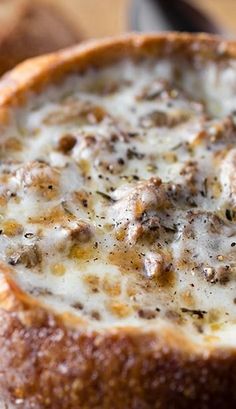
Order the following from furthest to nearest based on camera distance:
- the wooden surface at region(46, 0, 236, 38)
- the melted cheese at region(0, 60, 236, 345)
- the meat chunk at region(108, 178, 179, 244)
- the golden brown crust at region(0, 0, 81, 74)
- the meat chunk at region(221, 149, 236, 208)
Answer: the wooden surface at region(46, 0, 236, 38) < the golden brown crust at region(0, 0, 81, 74) < the meat chunk at region(221, 149, 236, 208) < the meat chunk at region(108, 178, 179, 244) < the melted cheese at region(0, 60, 236, 345)

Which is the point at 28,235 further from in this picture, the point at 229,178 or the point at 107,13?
the point at 107,13

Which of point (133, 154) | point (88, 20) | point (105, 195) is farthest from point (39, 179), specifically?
point (88, 20)

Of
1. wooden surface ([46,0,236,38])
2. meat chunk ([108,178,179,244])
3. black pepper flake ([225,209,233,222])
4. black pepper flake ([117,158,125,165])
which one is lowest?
meat chunk ([108,178,179,244])

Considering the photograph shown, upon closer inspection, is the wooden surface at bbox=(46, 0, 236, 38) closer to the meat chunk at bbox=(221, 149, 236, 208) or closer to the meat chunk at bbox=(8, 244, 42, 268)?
the meat chunk at bbox=(221, 149, 236, 208)

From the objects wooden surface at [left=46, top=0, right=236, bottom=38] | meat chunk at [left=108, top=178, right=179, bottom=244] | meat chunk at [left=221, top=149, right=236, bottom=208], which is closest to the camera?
meat chunk at [left=108, top=178, right=179, bottom=244]

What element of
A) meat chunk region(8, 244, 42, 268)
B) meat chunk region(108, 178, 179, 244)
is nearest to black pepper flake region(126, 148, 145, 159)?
meat chunk region(108, 178, 179, 244)

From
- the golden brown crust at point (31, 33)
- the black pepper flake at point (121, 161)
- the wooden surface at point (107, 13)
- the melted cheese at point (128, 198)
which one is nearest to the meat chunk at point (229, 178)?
the melted cheese at point (128, 198)

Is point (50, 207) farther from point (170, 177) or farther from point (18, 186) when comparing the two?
point (170, 177)
